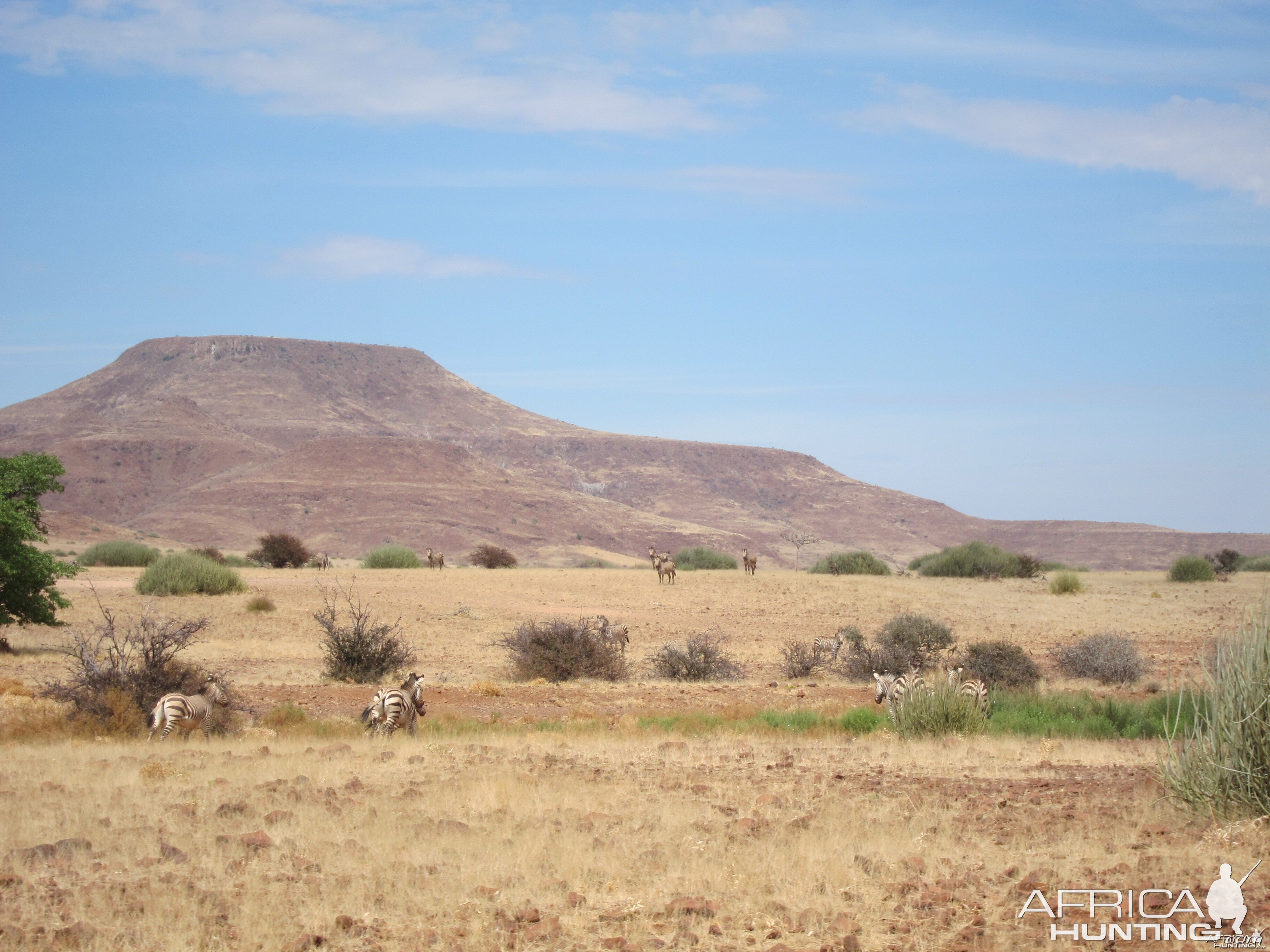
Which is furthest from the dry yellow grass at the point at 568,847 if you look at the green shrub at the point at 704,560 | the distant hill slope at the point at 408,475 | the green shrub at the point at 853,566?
the distant hill slope at the point at 408,475

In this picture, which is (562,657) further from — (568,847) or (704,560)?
(704,560)

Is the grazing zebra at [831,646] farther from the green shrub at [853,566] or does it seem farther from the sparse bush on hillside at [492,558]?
the sparse bush on hillside at [492,558]

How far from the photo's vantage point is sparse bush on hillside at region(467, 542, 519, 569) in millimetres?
61562

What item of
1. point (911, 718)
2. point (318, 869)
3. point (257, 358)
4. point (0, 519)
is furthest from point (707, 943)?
point (257, 358)

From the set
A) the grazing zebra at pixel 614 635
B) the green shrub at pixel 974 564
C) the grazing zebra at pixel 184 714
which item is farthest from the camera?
the green shrub at pixel 974 564

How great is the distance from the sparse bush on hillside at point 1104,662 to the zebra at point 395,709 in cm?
1488

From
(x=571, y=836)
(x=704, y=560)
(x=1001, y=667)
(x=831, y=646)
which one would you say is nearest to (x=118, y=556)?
(x=704, y=560)

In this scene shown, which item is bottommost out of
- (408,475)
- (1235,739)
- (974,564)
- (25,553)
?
(974,564)

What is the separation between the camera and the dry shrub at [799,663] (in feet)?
75.8

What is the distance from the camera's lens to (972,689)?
15188 mm

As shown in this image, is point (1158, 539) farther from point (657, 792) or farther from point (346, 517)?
point (657, 792)

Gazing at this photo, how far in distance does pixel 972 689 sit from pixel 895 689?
137cm

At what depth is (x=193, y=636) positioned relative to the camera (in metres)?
26.7

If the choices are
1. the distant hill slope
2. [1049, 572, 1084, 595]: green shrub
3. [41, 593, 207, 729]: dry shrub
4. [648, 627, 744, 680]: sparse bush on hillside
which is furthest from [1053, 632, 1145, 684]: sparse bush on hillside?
the distant hill slope
